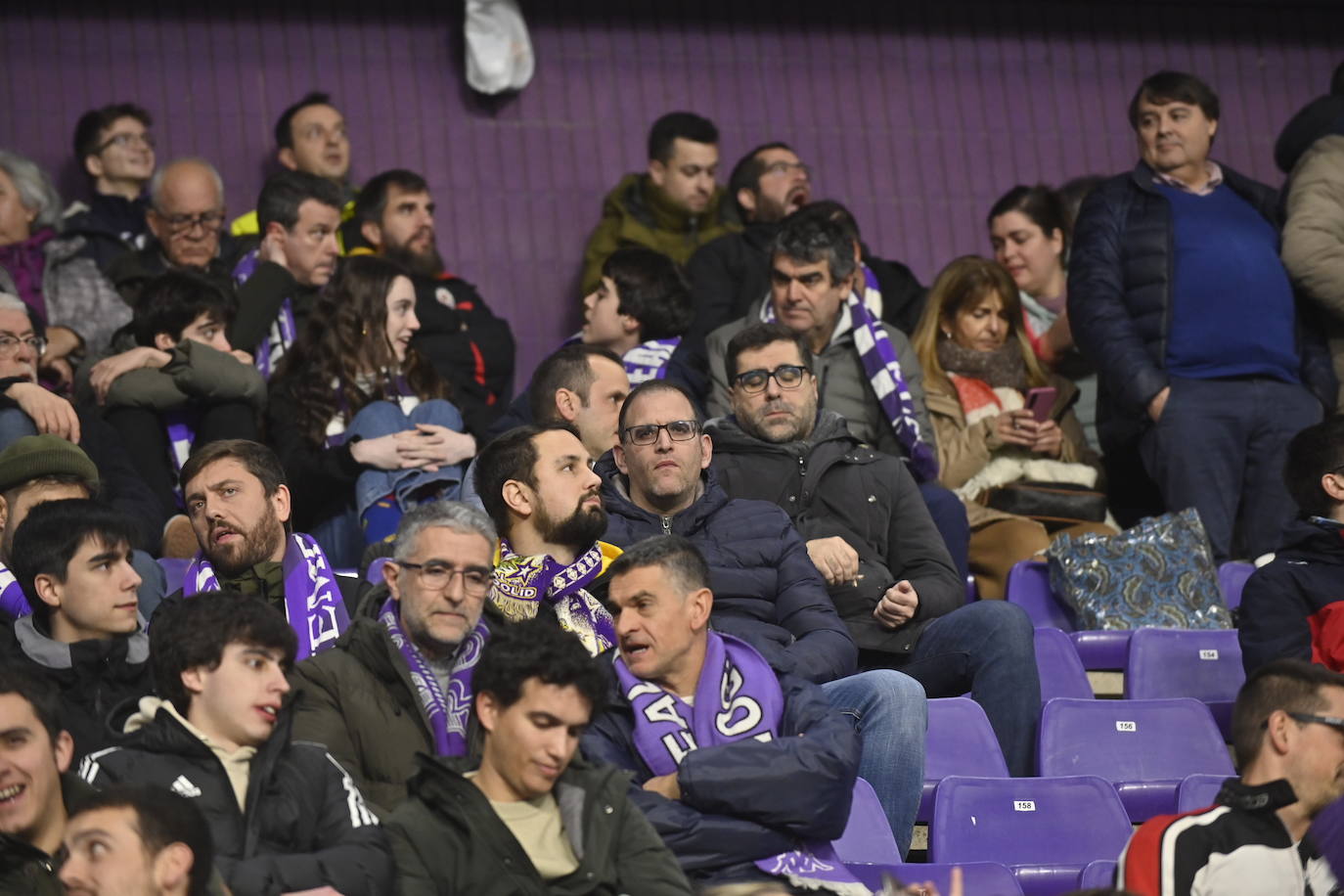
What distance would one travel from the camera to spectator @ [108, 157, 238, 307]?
6.92 metres

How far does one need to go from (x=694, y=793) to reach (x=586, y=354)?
2.22 meters

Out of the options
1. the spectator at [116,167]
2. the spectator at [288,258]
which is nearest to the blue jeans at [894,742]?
the spectator at [288,258]

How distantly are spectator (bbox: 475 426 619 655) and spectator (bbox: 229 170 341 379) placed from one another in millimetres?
1737

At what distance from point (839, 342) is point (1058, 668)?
4.93 feet

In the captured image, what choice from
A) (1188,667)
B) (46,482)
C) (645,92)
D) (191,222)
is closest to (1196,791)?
(1188,667)

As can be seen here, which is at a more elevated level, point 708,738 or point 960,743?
point 708,738

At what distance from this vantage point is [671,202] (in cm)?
771

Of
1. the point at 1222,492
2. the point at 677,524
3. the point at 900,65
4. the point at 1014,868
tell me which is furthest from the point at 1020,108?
the point at 1014,868

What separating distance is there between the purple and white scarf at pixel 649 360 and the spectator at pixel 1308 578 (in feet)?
6.70

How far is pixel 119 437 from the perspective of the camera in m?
5.86

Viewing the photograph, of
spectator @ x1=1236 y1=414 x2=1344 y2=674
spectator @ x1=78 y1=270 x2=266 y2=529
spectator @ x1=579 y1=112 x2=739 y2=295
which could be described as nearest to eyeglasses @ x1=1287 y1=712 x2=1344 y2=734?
spectator @ x1=1236 y1=414 x2=1344 y2=674

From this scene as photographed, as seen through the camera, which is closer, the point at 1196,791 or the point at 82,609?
the point at 82,609

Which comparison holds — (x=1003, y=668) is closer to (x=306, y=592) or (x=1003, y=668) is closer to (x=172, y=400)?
(x=306, y=592)

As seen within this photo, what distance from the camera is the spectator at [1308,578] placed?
5113 mm
